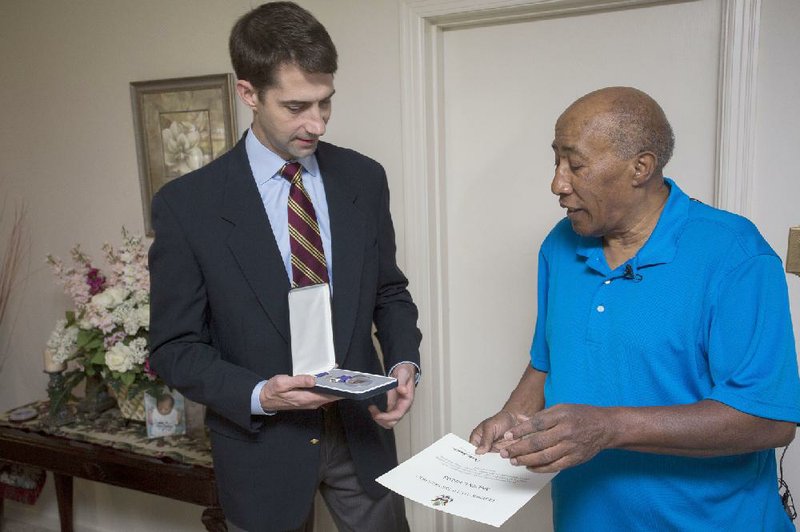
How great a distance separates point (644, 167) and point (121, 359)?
1.84m

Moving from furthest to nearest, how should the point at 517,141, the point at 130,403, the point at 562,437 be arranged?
the point at 130,403, the point at 517,141, the point at 562,437

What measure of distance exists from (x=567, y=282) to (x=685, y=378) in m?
0.30

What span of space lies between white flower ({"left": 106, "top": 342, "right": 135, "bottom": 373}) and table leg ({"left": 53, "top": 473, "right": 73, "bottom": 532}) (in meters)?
0.86

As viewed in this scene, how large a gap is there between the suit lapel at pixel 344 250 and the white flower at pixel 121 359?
3.44ft

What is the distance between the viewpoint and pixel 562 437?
3.82 feet

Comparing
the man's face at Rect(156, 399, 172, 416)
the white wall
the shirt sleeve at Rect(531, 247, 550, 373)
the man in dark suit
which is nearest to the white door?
the white wall

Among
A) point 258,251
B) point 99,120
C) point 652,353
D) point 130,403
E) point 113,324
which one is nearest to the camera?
point 652,353

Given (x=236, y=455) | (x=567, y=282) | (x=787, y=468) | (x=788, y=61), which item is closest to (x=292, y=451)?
(x=236, y=455)

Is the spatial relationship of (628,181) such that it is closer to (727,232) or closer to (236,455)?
(727,232)

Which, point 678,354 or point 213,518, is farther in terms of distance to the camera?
point 213,518

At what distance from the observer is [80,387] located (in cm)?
310

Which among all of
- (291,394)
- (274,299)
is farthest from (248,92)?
(291,394)

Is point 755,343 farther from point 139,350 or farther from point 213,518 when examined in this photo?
point 139,350

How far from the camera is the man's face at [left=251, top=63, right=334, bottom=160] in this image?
1.57m
